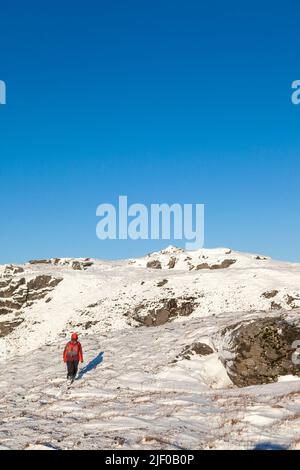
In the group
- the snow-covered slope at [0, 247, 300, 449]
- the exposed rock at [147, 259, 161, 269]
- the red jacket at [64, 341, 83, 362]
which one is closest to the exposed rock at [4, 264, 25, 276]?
the snow-covered slope at [0, 247, 300, 449]

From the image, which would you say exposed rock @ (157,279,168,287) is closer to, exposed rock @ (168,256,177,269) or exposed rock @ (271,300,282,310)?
exposed rock @ (271,300,282,310)

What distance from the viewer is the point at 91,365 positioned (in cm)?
2230

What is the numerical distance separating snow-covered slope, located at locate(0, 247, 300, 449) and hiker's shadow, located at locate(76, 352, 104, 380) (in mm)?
72

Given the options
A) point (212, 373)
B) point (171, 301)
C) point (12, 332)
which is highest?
point (212, 373)

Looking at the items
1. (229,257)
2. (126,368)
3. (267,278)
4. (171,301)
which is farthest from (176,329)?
(229,257)

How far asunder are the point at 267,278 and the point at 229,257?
2531 cm

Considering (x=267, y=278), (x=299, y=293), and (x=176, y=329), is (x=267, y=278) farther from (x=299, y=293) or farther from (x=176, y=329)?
(x=176, y=329)

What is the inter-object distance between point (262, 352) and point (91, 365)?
10496 mm

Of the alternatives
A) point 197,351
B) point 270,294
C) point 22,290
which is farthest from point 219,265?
point 197,351

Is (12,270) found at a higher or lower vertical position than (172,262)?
higher

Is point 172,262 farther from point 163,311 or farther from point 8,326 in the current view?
point 8,326

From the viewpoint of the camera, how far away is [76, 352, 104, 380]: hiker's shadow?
20.7 meters

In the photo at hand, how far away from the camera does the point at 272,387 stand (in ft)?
45.5

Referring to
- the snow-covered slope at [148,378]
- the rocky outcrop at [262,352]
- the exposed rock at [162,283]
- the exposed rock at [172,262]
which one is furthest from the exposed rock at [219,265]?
the rocky outcrop at [262,352]
